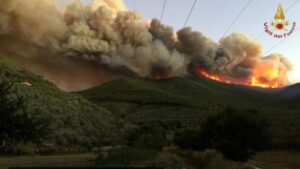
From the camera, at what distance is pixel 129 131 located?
58.6 meters

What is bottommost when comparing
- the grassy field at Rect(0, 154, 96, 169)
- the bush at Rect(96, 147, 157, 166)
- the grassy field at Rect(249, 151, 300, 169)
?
the grassy field at Rect(249, 151, 300, 169)

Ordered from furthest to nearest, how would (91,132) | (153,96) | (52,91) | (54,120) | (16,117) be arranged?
(153,96) → (52,91) → (91,132) → (54,120) → (16,117)

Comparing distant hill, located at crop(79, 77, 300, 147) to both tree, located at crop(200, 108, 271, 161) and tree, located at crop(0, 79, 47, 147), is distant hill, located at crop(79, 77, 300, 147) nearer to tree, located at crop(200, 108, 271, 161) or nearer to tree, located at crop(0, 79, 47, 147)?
tree, located at crop(200, 108, 271, 161)

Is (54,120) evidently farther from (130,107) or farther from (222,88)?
(222,88)

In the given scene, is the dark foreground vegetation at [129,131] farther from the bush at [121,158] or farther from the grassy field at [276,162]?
the grassy field at [276,162]

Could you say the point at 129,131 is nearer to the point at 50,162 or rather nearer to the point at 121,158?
the point at 50,162

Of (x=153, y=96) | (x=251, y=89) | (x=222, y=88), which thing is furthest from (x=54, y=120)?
(x=251, y=89)

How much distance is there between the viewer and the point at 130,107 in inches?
4299

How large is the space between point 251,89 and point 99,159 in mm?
161709

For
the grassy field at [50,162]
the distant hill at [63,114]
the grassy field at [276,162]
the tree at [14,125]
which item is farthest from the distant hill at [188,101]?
the grassy field at [50,162]

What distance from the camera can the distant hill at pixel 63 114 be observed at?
4494cm

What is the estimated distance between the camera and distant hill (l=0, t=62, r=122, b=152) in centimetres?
4494

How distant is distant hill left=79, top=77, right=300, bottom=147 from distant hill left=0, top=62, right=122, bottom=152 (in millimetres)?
17491

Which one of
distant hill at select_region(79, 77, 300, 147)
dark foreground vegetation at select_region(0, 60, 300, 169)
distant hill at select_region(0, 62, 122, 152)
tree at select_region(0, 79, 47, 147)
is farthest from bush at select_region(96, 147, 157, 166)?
distant hill at select_region(79, 77, 300, 147)
